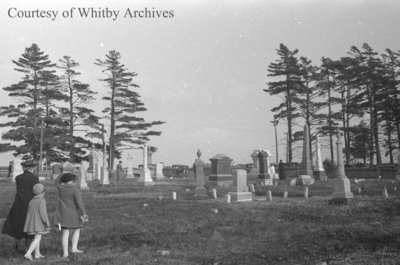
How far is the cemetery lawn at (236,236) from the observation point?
21.9 feet

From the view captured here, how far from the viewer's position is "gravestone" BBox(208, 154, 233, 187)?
25766 mm

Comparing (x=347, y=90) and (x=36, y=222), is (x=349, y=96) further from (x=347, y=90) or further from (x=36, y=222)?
(x=36, y=222)

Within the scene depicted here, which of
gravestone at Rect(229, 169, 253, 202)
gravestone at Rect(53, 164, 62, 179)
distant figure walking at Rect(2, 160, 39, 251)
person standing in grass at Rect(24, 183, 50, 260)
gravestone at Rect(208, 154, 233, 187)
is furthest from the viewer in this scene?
gravestone at Rect(53, 164, 62, 179)

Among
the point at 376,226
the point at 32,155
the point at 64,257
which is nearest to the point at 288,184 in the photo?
the point at 376,226

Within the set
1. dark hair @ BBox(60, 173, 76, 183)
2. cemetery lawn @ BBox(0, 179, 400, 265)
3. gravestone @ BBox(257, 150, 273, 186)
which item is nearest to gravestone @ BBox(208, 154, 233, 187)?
gravestone @ BBox(257, 150, 273, 186)

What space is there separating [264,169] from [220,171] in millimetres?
Result: 3868

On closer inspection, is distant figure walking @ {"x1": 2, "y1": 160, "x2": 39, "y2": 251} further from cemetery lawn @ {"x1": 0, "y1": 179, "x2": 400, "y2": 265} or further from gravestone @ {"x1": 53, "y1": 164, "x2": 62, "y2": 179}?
gravestone @ {"x1": 53, "y1": 164, "x2": 62, "y2": 179}

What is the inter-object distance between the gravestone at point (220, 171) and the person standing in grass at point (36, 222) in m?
19.1

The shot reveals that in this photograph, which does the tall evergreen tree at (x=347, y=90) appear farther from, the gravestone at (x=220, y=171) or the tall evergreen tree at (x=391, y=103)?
the gravestone at (x=220, y=171)

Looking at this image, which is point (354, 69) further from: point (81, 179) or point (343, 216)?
point (343, 216)

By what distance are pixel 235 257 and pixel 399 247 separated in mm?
2987

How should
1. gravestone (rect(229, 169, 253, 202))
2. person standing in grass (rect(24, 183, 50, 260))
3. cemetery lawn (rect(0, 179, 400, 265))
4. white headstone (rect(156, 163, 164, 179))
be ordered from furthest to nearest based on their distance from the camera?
white headstone (rect(156, 163, 164, 179)) → gravestone (rect(229, 169, 253, 202)) → cemetery lawn (rect(0, 179, 400, 265)) → person standing in grass (rect(24, 183, 50, 260))

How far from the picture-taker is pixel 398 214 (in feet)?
36.7

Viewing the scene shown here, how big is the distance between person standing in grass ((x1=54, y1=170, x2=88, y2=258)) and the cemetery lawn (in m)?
0.36
